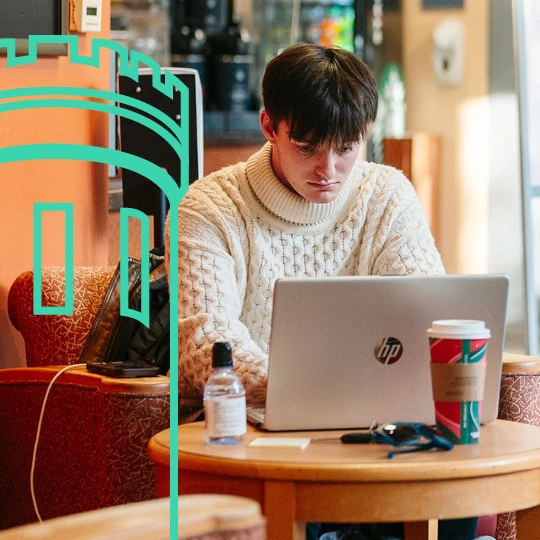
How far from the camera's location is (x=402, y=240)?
2.10 m

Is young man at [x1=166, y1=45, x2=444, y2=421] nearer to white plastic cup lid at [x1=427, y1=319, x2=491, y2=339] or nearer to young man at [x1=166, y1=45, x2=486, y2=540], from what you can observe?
young man at [x1=166, y1=45, x2=486, y2=540]

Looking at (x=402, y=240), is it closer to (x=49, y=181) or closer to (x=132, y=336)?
(x=132, y=336)

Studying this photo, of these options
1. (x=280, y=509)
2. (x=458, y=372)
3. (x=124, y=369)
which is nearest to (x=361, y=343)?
(x=458, y=372)

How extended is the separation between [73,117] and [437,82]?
14.5 ft

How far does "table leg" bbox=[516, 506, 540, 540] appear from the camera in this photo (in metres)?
1.57

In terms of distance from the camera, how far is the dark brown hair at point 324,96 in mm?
1843

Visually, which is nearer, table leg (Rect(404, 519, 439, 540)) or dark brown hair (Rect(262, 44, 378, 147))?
table leg (Rect(404, 519, 439, 540))

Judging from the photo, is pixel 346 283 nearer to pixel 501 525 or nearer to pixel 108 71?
pixel 501 525

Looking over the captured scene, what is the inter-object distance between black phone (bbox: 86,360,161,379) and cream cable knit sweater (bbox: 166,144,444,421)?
0.08 meters

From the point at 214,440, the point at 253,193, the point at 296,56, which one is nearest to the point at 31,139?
the point at 253,193

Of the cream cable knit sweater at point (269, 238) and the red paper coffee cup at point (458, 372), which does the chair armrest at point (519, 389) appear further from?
the red paper coffee cup at point (458, 372)

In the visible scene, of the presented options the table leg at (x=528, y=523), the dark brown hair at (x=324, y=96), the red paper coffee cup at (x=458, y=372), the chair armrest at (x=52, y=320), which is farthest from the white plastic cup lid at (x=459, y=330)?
the chair armrest at (x=52, y=320)

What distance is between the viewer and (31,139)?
98.9 inches

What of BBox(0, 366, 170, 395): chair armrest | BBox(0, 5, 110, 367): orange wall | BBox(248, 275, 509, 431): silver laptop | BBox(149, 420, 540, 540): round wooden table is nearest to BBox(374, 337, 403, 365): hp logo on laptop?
BBox(248, 275, 509, 431): silver laptop
